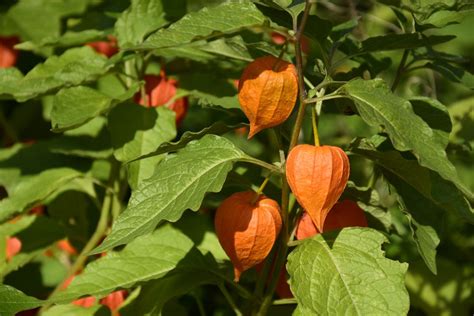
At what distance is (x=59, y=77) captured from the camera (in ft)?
5.07

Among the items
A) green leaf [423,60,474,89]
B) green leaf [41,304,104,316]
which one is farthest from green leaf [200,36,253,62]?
green leaf [41,304,104,316]

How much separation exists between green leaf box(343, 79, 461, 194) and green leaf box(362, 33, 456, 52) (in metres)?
0.16

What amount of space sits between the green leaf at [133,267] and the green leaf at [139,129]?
174 millimetres

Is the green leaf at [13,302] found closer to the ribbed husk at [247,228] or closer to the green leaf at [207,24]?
the ribbed husk at [247,228]

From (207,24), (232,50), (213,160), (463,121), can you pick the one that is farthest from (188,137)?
(463,121)

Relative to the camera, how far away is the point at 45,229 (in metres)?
1.80

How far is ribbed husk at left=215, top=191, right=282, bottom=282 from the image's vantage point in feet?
3.86

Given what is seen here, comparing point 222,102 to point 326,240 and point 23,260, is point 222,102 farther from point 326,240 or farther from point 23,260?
point 23,260

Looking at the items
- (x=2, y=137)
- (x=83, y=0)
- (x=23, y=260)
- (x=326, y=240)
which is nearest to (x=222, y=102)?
(x=326, y=240)

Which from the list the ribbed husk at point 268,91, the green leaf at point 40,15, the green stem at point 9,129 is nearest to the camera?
the ribbed husk at point 268,91

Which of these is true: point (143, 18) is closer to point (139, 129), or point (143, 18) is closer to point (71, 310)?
point (139, 129)

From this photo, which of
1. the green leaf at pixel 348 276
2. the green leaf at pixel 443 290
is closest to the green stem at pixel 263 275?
the green leaf at pixel 348 276

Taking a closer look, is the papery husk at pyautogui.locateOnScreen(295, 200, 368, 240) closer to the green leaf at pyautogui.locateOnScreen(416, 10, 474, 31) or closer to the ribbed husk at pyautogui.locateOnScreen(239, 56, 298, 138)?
the ribbed husk at pyautogui.locateOnScreen(239, 56, 298, 138)

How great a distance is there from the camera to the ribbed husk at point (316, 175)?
1091 mm
